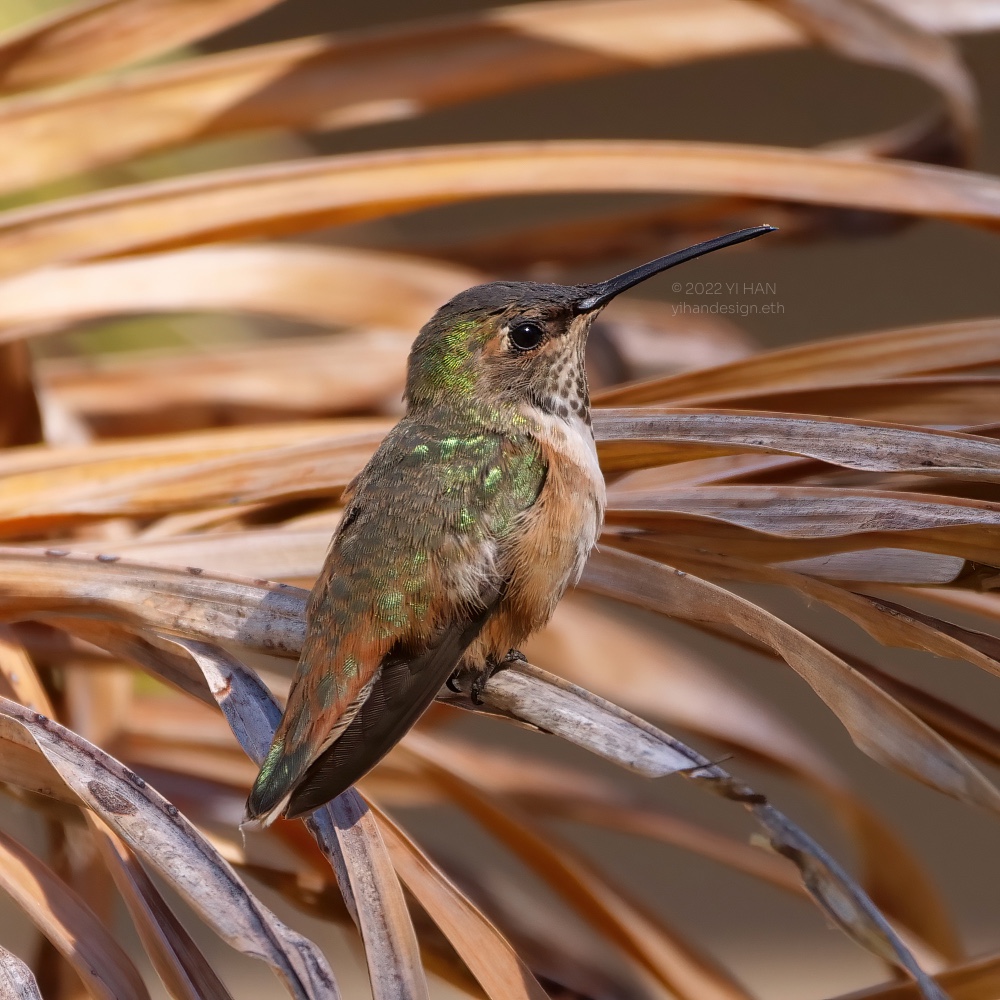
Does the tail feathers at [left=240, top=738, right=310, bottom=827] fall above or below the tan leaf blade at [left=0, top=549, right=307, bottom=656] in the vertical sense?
below

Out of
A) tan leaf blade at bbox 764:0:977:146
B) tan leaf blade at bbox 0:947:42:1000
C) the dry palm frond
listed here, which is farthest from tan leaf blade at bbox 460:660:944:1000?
tan leaf blade at bbox 764:0:977:146

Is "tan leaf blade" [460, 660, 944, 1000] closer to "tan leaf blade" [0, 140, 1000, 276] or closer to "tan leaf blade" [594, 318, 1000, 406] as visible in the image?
"tan leaf blade" [594, 318, 1000, 406]

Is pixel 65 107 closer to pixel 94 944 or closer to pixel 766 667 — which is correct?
pixel 94 944

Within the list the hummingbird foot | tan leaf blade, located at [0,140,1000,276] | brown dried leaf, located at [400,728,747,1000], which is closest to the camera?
the hummingbird foot

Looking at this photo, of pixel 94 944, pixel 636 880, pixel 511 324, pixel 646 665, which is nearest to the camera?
pixel 94 944

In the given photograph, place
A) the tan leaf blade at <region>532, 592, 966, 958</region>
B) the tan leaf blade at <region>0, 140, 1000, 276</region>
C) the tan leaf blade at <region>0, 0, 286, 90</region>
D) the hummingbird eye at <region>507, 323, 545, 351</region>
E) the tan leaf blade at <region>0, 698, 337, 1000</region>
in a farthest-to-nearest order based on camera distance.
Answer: the tan leaf blade at <region>0, 0, 286, 90</region> → the tan leaf blade at <region>532, 592, 966, 958</region> → the tan leaf blade at <region>0, 140, 1000, 276</region> → the hummingbird eye at <region>507, 323, 545, 351</region> → the tan leaf blade at <region>0, 698, 337, 1000</region>

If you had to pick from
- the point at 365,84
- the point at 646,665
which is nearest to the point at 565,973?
the point at 646,665

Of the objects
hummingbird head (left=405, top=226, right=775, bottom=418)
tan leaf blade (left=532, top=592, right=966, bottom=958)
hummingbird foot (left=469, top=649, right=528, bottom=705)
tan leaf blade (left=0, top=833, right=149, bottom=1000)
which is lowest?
tan leaf blade (left=532, top=592, right=966, bottom=958)

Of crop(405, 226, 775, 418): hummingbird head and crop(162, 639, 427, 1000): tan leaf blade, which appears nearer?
crop(162, 639, 427, 1000): tan leaf blade
